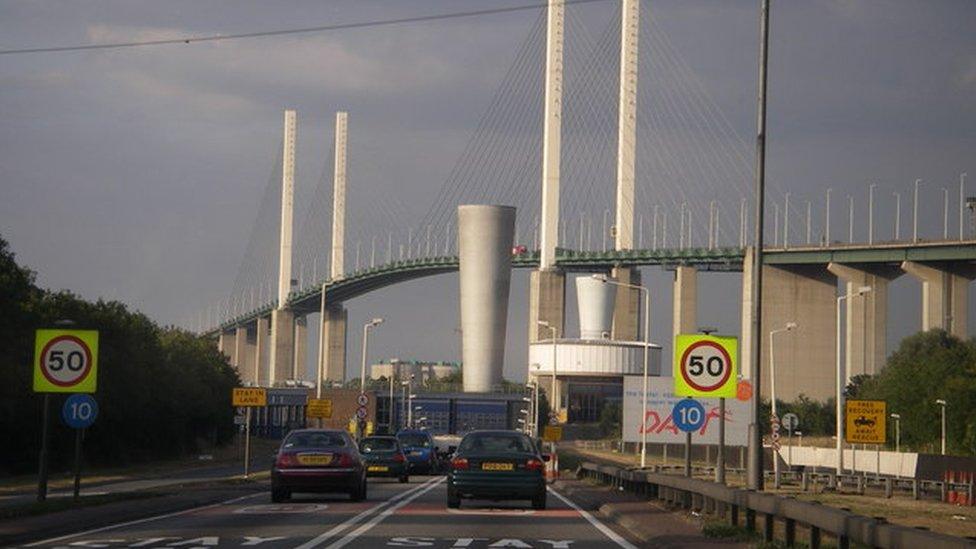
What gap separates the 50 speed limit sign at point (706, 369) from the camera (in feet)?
92.6

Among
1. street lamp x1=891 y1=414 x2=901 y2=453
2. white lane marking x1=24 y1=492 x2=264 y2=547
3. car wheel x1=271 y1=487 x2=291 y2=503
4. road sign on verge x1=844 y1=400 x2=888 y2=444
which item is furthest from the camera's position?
street lamp x1=891 y1=414 x2=901 y2=453

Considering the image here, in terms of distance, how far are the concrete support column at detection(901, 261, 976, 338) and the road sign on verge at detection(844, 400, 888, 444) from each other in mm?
71745

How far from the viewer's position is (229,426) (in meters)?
111

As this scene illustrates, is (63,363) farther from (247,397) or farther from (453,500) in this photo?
(247,397)

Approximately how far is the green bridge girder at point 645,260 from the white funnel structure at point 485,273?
5.77 metres

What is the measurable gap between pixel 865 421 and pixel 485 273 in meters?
85.8

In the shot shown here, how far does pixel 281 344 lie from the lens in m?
168

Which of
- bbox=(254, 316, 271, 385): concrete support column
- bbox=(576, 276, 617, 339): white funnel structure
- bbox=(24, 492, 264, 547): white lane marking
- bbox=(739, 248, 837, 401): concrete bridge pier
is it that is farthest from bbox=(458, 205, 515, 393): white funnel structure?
bbox=(24, 492, 264, 547): white lane marking

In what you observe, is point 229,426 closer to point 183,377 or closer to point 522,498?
point 183,377

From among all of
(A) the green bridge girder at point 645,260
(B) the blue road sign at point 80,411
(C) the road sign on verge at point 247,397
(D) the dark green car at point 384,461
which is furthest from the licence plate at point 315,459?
(A) the green bridge girder at point 645,260

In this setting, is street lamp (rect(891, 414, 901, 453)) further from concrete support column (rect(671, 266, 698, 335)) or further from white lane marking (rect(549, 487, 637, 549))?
white lane marking (rect(549, 487, 637, 549))

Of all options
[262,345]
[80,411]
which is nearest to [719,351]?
[80,411]

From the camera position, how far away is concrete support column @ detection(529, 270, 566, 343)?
13685 centimetres

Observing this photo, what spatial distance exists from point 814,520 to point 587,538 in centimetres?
536
